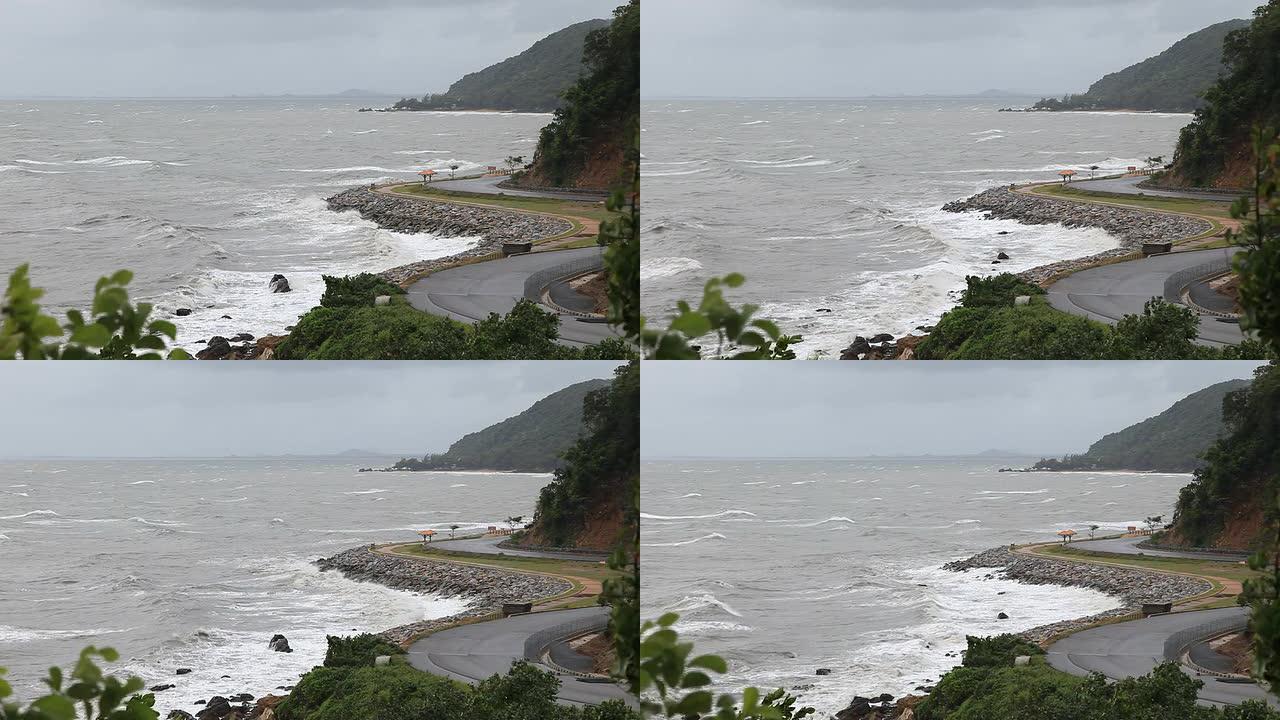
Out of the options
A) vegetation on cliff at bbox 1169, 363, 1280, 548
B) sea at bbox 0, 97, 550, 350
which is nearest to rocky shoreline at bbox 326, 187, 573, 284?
Result: sea at bbox 0, 97, 550, 350

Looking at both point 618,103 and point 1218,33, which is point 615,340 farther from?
point 1218,33

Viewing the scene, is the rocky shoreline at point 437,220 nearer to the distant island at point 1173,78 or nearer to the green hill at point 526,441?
the green hill at point 526,441

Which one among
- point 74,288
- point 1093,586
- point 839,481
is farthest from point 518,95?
point 1093,586

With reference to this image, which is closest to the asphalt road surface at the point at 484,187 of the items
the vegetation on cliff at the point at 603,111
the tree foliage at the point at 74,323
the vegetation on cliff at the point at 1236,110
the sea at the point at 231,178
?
the sea at the point at 231,178

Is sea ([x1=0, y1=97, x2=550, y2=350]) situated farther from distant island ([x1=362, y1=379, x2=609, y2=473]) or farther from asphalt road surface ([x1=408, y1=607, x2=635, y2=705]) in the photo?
asphalt road surface ([x1=408, y1=607, x2=635, y2=705])

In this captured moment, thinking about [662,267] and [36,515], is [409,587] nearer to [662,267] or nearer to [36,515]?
[36,515]

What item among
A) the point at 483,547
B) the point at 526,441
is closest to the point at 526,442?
the point at 526,441

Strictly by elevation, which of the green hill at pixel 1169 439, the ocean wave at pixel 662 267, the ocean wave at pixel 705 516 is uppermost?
the ocean wave at pixel 662 267
